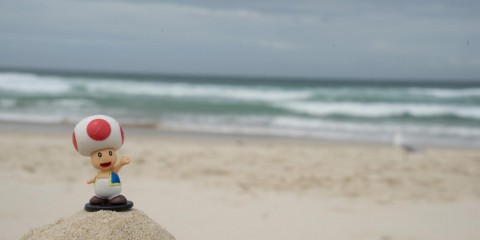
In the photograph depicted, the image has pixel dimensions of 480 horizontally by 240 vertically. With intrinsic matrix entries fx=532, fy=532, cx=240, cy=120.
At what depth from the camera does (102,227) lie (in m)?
2.84

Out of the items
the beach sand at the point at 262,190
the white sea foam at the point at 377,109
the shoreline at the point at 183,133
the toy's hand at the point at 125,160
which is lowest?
the beach sand at the point at 262,190

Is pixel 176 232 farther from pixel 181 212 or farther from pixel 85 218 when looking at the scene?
pixel 85 218

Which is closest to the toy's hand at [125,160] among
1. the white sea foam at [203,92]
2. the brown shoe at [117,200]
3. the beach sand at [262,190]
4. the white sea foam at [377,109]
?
the brown shoe at [117,200]

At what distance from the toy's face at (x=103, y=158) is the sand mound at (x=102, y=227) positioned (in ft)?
0.85

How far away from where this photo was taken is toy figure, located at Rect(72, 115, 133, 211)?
111 inches

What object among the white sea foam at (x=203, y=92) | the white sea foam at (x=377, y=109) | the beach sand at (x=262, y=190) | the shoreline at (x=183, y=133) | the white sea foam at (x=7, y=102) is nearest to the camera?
the beach sand at (x=262, y=190)

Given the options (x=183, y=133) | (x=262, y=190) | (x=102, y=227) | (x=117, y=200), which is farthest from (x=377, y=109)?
(x=102, y=227)

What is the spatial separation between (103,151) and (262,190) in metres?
4.34

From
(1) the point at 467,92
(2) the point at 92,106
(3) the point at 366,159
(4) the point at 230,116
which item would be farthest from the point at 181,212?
(1) the point at 467,92

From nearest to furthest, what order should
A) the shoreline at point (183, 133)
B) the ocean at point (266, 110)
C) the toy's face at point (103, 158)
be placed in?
the toy's face at point (103, 158) < the shoreline at point (183, 133) < the ocean at point (266, 110)

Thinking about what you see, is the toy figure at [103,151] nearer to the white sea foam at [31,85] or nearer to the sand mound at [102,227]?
the sand mound at [102,227]

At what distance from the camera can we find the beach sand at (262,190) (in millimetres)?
5391

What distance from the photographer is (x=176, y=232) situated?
16.5 feet

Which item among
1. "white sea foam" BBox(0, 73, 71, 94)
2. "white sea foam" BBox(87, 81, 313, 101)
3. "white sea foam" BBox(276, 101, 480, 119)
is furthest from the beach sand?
"white sea foam" BBox(0, 73, 71, 94)
